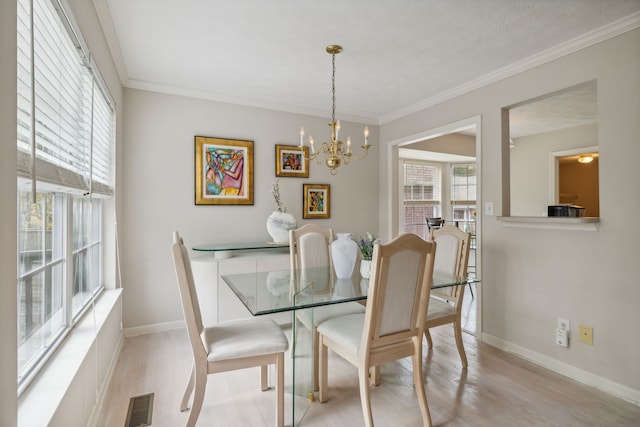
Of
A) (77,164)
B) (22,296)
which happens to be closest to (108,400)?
(22,296)

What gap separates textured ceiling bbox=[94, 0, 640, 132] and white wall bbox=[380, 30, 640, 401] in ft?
0.70

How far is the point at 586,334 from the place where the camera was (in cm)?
237

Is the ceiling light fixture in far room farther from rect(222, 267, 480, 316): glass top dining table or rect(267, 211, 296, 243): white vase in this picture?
rect(267, 211, 296, 243): white vase

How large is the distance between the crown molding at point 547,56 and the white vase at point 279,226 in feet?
6.64

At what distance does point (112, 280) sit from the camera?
2.76 meters

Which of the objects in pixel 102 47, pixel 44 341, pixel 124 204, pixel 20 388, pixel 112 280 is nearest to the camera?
pixel 20 388

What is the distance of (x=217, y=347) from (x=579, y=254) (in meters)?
2.58

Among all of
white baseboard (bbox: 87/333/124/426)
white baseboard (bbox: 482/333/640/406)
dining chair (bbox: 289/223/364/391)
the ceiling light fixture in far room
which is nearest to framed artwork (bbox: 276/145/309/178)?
dining chair (bbox: 289/223/364/391)

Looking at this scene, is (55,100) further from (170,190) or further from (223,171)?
(223,171)

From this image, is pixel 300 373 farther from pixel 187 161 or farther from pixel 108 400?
pixel 187 161

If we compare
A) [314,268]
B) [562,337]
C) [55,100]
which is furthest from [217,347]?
[562,337]

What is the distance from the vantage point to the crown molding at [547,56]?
214 centimetres

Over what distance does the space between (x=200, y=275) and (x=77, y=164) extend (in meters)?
1.65

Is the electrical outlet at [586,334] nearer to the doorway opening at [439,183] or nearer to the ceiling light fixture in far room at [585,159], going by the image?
the doorway opening at [439,183]
